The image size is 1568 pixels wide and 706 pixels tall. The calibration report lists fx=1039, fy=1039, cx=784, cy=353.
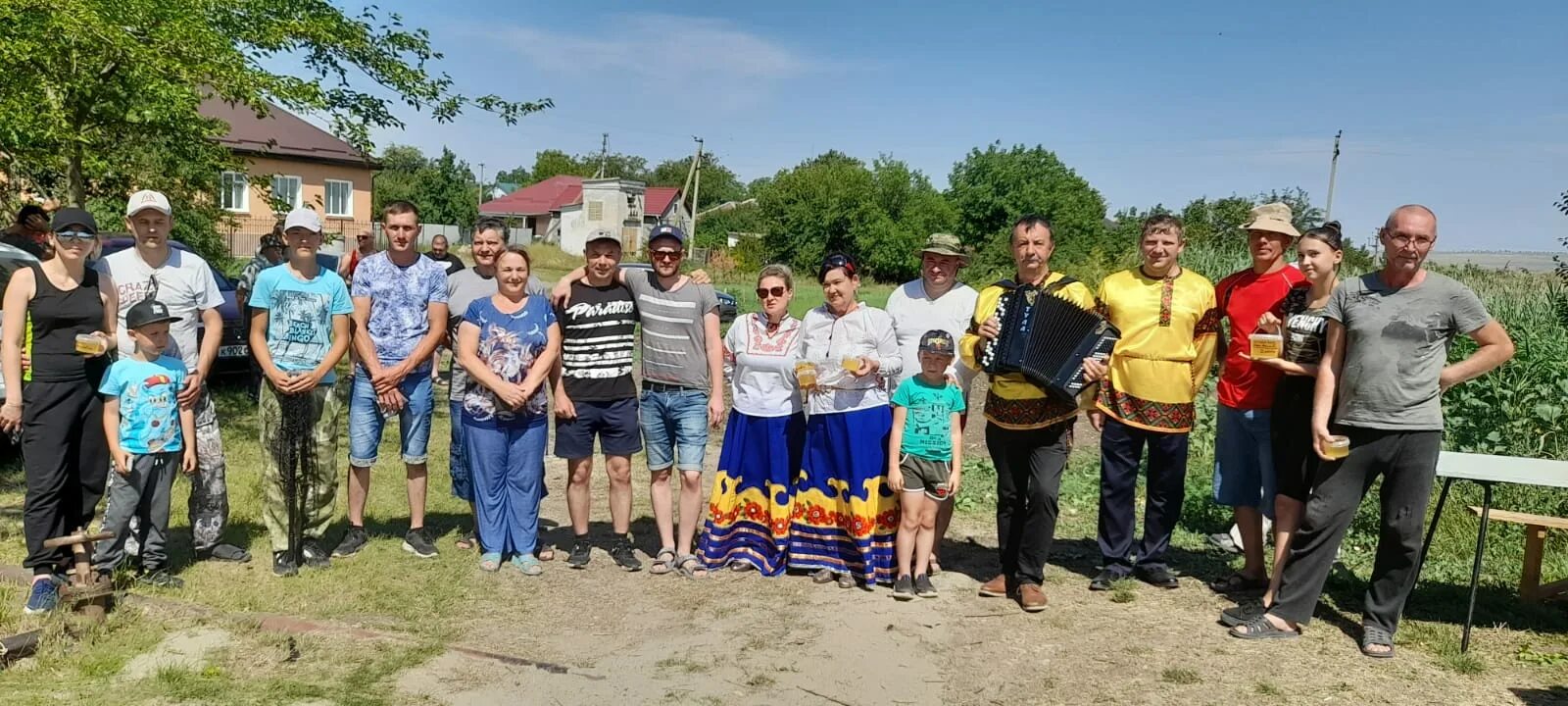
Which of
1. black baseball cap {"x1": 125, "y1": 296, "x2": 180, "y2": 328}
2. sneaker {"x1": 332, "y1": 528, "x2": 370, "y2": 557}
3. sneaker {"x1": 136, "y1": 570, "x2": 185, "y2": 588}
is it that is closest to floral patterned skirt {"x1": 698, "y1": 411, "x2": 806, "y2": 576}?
sneaker {"x1": 332, "y1": 528, "x2": 370, "y2": 557}

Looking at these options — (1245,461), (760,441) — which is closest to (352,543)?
(760,441)

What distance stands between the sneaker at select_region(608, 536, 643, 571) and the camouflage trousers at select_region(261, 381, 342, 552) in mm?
1621

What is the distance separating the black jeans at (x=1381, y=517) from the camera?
188 inches

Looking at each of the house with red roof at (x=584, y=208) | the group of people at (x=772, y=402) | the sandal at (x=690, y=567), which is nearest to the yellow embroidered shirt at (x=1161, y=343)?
the group of people at (x=772, y=402)

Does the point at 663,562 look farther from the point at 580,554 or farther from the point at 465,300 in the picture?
the point at 465,300

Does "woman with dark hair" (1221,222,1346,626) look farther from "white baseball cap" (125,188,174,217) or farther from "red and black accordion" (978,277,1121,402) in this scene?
"white baseball cap" (125,188,174,217)

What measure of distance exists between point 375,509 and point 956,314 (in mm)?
4141

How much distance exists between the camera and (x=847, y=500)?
574 cm

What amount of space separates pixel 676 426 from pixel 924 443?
140 cm

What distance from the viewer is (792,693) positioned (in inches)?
169

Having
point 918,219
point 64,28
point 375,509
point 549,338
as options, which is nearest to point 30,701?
point 549,338

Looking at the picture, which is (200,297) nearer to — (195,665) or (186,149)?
(195,665)

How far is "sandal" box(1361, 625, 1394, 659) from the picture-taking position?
480 cm

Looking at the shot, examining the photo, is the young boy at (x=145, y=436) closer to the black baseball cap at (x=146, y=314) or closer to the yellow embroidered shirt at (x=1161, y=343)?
the black baseball cap at (x=146, y=314)
